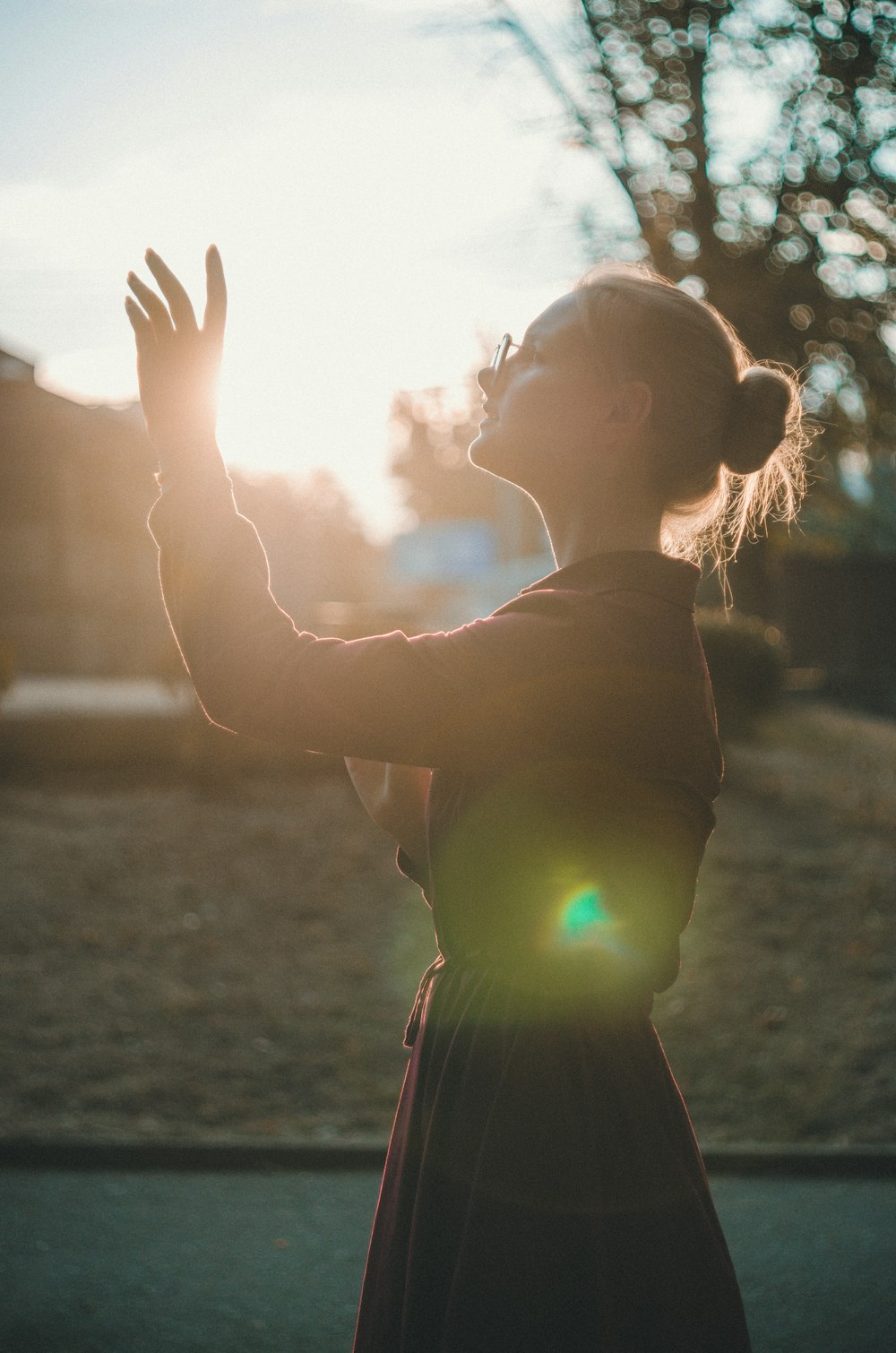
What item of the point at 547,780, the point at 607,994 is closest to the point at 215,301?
the point at 547,780

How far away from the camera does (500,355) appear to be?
1.57 m

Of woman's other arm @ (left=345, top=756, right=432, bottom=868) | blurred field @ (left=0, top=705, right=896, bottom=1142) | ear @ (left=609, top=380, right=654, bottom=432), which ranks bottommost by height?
blurred field @ (left=0, top=705, right=896, bottom=1142)

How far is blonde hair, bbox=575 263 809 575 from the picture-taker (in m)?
1.46

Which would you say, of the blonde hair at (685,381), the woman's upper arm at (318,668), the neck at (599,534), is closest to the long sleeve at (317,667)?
the woman's upper arm at (318,668)

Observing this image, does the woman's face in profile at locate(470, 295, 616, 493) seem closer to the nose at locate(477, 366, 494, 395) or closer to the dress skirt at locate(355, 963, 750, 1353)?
the nose at locate(477, 366, 494, 395)

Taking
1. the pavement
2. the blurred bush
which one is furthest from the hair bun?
the blurred bush

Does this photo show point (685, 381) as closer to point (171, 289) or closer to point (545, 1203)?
point (171, 289)

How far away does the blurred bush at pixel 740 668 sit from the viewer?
12.5m

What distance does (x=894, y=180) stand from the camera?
14516mm

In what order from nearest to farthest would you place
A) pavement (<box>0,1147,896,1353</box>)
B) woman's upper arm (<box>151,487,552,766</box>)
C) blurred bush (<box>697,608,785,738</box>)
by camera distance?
woman's upper arm (<box>151,487,552,766</box>) < pavement (<box>0,1147,896,1353</box>) < blurred bush (<box>697,608,785,738</box>)

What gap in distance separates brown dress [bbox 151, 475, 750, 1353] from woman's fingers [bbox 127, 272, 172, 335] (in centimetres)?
18

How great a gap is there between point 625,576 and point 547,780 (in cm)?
27

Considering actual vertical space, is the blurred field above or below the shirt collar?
below

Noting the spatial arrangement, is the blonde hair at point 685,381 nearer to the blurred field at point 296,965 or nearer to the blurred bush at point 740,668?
the blurred field at point 296,965
